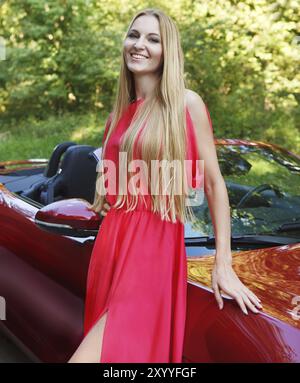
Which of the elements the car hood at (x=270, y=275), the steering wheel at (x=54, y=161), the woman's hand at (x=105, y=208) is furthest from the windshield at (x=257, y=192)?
the steering wheel at (x=54, y=161)

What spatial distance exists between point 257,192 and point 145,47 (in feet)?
3.77

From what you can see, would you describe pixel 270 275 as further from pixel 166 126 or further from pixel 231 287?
pixel 166 126

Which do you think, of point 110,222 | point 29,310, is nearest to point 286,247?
point 110,222

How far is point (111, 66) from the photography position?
12.9 meters

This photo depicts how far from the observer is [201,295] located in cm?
190

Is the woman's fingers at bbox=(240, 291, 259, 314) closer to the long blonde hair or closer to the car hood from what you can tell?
the car hood

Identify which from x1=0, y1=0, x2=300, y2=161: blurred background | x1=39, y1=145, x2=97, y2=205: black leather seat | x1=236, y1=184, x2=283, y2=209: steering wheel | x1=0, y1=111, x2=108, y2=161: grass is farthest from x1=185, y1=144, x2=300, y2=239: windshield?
x1=0, y1=111, x2=108, y2=161: grass

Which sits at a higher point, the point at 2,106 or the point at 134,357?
the point at 134,357

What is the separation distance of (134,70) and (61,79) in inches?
525

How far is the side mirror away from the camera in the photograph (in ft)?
7.93

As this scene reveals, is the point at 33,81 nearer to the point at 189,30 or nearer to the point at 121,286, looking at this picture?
the point at 189,30

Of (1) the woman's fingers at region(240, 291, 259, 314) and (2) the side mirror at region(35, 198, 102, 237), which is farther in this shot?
(2) the side mirror at region(35, 198, 102, 237)

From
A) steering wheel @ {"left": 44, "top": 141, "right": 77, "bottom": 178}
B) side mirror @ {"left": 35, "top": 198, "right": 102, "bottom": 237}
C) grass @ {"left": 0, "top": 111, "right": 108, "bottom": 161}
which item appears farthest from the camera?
grass @ {"left": 0, "top": 111, "right": 108, "bottom": 161}

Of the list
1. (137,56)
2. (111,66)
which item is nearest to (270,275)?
(137,56)
